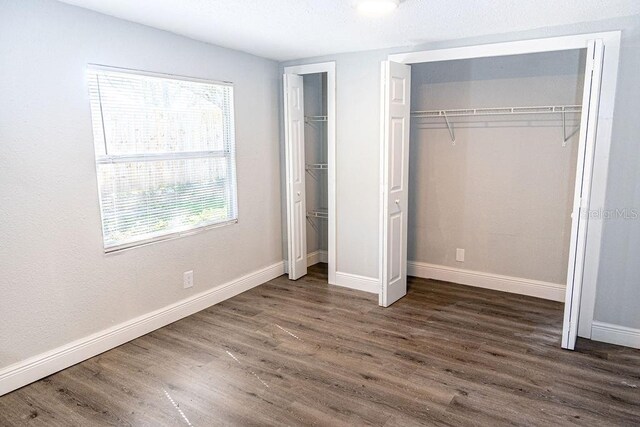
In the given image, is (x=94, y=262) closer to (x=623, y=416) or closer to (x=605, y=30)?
(x=623, y=416)

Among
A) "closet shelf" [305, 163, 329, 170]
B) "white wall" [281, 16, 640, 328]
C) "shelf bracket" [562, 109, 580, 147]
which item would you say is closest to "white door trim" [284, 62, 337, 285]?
"white wall" [281, 16, 640, 328]

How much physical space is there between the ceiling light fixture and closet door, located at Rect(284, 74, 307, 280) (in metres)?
1.67

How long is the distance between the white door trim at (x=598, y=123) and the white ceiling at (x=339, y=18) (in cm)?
13

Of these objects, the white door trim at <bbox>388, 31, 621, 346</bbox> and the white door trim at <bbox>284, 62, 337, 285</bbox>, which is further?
the white door trim at <bbox>284, 62, 337, 285</bbox>

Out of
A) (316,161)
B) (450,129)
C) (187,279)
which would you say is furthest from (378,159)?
(187,279)

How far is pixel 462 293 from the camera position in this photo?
4156 millimetres

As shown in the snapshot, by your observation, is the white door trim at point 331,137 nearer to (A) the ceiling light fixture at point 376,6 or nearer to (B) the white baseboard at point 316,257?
(B) the white baseboard at point 316,257

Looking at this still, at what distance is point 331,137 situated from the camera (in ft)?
13.9

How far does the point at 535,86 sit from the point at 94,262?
3767 millimetres

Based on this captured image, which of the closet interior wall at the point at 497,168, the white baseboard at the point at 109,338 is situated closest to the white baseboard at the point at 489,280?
the closet interior wall at the point at 497,168

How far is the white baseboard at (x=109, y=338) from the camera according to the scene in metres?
2.61

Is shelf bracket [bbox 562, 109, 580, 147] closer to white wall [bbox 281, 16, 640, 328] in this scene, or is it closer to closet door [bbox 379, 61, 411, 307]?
white wall [bbox 281, 16, 640, 328]

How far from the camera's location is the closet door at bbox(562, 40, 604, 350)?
2.72 metres

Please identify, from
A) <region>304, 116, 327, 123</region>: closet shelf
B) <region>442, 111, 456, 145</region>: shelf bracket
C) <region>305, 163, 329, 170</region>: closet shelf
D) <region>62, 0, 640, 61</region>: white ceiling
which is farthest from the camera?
<region>305, 163, 329, 170</region>: closet shelf
